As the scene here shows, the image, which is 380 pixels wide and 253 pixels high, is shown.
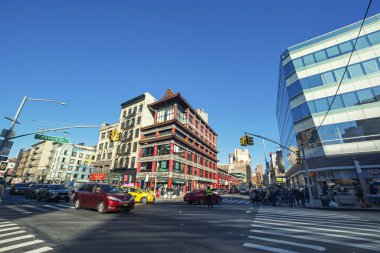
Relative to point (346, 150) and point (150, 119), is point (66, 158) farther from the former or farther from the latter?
point (346, 150)

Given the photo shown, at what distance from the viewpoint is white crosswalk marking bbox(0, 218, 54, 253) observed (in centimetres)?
508

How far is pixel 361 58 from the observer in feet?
93.1

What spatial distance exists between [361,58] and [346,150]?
1406 cm

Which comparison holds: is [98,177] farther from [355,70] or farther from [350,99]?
[355,70]

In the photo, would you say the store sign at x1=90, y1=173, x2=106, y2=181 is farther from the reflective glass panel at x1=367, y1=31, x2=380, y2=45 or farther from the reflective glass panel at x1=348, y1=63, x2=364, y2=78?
the reflective glass panel at x1=367, y1=31, x2=380, y2=45

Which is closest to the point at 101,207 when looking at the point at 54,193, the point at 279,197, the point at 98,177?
the point at 54,193

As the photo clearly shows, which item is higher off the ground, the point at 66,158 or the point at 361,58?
the point at 361,58

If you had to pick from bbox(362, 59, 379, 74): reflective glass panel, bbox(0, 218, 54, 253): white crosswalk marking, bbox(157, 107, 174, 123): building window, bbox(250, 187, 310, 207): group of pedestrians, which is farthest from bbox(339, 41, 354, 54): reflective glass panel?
bbox(0, 218, 54, 253): white crosswalk marking

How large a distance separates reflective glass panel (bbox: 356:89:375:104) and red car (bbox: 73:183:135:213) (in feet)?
104

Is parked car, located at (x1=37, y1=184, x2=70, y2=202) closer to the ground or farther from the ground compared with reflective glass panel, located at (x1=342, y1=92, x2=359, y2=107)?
closer to the ground

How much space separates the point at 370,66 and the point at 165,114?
1486 inches

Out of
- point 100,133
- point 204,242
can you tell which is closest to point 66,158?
point 100,133

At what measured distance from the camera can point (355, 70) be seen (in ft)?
92.9

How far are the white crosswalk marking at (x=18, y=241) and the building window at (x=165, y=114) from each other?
39897mm
